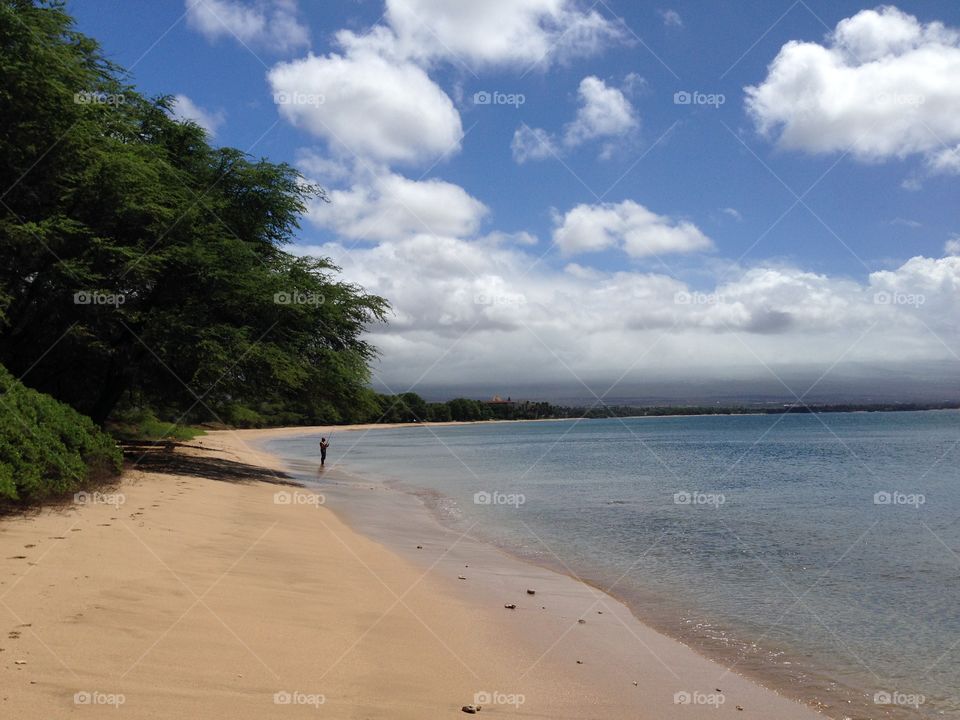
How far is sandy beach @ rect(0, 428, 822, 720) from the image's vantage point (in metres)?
Answer: 4.79

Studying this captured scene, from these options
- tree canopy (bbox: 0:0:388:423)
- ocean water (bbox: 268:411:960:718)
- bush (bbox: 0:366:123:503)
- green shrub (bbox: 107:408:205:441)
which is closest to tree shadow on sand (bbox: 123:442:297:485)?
tree canopy (bbox: 0:0:388:423)

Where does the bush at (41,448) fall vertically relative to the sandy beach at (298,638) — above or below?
above

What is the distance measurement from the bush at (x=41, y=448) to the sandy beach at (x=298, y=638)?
464 mm

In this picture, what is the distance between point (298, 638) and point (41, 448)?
20.9 ft

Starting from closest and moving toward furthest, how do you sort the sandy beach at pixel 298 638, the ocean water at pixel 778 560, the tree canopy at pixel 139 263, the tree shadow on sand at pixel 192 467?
the sandy beach at pixel 298 638
the ocean water at pixel 778 560
the tree canopy at pixel 139 263
the tree shadow on sand at pixel 192 467

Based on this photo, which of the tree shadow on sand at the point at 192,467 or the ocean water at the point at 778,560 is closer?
the ocean water at the point at 778,560

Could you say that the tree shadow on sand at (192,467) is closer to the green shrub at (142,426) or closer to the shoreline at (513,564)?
the shoreline at (513,564)

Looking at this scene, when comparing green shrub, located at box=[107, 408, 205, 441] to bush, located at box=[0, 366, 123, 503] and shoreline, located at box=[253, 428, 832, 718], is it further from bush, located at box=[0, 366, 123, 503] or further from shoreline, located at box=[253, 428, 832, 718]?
bush, located at box=[0, 366, 123, 503]

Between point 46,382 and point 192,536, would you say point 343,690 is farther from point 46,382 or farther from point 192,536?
point 46,382

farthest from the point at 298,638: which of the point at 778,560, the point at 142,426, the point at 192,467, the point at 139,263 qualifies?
the point at 142,426

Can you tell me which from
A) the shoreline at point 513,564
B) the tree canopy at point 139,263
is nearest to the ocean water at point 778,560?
the shoreline at point 513,564

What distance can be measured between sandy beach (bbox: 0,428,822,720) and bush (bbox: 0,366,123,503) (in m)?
0.46

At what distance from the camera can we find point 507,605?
850 centimetres

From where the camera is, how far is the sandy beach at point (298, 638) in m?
4.79
